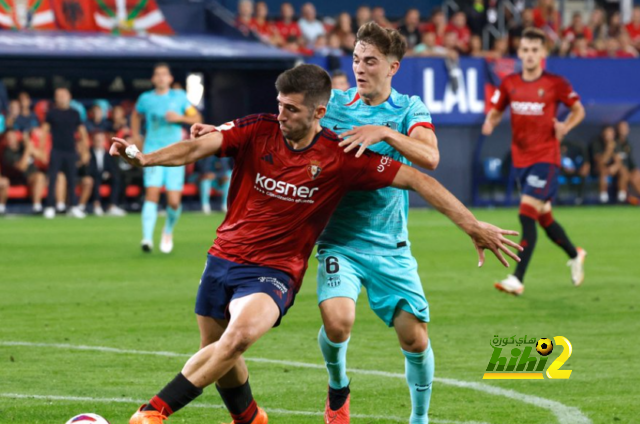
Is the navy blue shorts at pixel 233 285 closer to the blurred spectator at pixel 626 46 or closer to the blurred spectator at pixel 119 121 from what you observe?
the blurred spectator at pixel 119 121

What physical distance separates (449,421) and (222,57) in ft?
59.4

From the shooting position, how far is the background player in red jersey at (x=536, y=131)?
1223cm

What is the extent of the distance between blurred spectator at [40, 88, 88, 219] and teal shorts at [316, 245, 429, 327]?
16.3m

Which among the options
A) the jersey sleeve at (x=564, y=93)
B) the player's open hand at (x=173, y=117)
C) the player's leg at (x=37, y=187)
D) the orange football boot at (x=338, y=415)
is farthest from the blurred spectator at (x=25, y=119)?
the orange football boot at (x=338, y=415)

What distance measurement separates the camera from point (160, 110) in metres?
15.8

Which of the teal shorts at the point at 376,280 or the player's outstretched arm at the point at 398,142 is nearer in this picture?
the player's outstretched arm at the point at 398,142

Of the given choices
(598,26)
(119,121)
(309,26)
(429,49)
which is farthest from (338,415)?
(598,26)

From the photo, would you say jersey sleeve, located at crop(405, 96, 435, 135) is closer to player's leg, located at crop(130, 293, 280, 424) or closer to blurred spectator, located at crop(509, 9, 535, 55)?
player's leg, located at crop(130, 293, 280, 424)

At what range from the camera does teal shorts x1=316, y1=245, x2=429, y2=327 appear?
6.40 metres

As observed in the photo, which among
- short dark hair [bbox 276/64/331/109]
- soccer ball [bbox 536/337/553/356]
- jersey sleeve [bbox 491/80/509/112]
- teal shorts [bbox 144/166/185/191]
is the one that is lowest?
Result: teal shorts [bbox 144/166/185/191]

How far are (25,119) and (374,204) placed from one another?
18.1 meters

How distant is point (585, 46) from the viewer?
92.6ft

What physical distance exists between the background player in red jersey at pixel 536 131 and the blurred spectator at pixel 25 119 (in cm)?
1304

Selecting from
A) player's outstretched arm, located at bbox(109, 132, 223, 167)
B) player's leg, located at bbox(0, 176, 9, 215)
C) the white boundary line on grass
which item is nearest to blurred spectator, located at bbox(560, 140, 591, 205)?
player's leg, located at bbox(0, 176, 9, 215)
